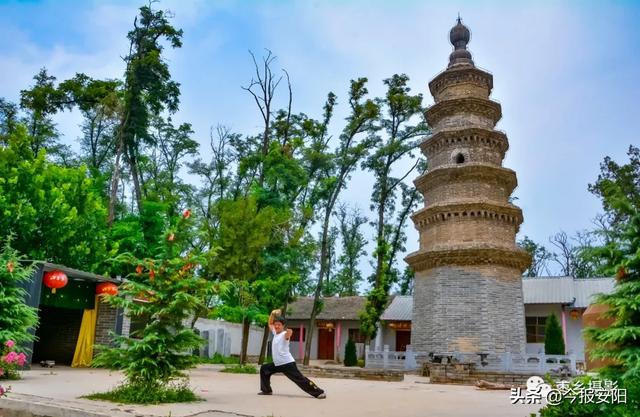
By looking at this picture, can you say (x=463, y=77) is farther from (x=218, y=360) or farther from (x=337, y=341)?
(x=337, y=341)

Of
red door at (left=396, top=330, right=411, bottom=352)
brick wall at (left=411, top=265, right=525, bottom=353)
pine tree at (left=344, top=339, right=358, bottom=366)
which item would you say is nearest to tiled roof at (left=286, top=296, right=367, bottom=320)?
red door at (left=396, top=330, right=411, bottom=352)

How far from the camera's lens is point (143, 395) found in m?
7.21

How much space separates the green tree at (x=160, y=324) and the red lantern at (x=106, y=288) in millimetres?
6994

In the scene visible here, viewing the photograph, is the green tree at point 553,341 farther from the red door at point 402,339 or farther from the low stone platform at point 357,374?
the red door at point 402,339

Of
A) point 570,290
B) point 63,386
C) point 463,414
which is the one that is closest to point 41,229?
point 63,386

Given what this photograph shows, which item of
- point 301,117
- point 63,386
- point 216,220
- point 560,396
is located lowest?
point 63,386

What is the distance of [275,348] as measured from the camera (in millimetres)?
8172

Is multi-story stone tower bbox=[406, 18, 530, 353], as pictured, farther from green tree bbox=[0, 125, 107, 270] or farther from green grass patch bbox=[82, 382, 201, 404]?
green grass patch bbox=[82, 382, 201, 404]

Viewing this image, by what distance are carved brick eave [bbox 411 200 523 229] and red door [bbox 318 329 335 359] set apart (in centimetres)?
1501

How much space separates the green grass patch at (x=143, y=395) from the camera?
7.13 meters

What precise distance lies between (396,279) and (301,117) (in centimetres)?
1144

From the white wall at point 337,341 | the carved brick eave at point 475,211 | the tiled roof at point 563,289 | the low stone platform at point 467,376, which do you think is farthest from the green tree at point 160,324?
the white wall at point 337,341

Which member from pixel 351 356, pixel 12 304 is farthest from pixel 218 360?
pixel 12 304

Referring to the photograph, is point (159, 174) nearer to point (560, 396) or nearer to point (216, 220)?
point (216, 220)
